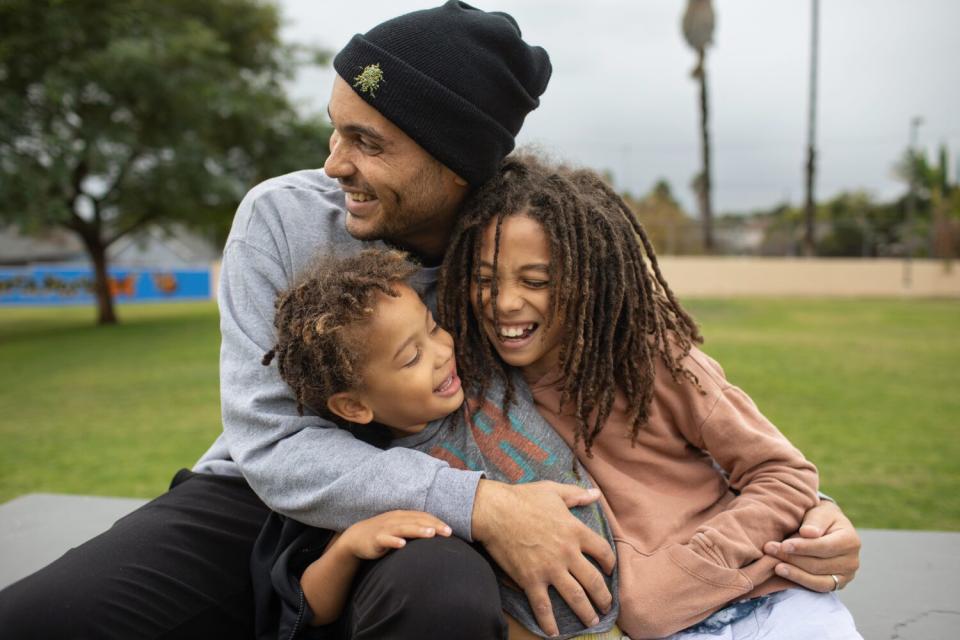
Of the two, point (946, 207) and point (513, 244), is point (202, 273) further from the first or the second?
point (513, 244)

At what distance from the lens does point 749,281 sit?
24328 mm

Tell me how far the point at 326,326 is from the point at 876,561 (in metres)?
2.02

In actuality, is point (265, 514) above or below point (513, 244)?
below

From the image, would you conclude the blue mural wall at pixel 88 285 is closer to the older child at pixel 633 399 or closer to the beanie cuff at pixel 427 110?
the beanie cuff at pixel 427 110

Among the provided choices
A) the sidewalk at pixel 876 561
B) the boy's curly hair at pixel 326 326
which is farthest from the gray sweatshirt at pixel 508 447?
the sidewalk at pixel 876 561

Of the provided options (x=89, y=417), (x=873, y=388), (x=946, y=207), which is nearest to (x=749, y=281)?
(x=946, y=207)

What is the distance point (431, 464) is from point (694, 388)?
0.66 meters

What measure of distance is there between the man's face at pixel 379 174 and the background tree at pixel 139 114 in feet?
43.7

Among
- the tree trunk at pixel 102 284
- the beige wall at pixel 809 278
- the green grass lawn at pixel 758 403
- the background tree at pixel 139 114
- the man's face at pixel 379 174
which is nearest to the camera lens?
the man's face at pixel 379 174

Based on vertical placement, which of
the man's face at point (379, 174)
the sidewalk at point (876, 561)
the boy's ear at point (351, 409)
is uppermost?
the man's face at point (379, 174)

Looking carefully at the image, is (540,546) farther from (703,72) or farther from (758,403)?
(703,72)

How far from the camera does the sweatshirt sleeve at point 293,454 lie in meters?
1.68

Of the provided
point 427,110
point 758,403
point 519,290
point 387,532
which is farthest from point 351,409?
point 758,403

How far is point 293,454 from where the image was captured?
176 cm
